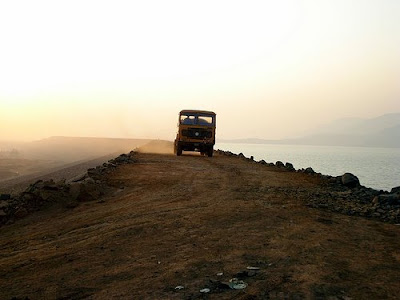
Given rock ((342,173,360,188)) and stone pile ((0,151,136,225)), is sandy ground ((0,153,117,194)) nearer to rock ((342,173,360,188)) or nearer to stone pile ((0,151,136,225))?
stone pile ((0,151,136,225))

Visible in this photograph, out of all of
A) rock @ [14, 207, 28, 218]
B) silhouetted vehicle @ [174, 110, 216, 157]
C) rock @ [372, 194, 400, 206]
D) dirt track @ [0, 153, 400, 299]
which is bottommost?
rock @ [14, 207, 28, 218]

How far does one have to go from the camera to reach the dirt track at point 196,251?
14.9ft

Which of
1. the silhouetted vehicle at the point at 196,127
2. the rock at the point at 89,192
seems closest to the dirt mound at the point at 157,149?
the silhouetted vehicle at the point at 196,127

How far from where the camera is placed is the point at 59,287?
4.93 metres

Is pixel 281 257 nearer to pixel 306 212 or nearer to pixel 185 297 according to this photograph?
pixel 185 297

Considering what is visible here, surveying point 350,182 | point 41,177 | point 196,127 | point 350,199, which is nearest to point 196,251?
point 350,199

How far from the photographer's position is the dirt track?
14.9 feet

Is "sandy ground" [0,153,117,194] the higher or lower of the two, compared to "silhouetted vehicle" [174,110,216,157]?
lower

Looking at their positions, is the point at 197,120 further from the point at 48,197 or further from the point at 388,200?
the point at 388,200

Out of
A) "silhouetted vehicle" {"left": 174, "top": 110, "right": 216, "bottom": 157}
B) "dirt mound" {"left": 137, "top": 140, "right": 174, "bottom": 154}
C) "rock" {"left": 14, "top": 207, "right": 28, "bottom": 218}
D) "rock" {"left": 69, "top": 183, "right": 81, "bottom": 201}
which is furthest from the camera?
"dirt mound" {"left": 137, "top": 140, "right": 174, "bottom": 154}

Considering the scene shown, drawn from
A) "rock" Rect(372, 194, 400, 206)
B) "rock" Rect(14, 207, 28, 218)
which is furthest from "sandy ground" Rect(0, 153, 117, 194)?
"rock" Rect(372, 194, 400, 206)

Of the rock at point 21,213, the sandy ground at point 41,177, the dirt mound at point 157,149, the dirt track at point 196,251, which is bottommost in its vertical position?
the sandy ground at point 41,177

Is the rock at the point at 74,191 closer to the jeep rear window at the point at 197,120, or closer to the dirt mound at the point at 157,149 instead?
the jeep rear window at the point at 197,120

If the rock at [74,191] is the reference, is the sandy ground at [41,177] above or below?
below
